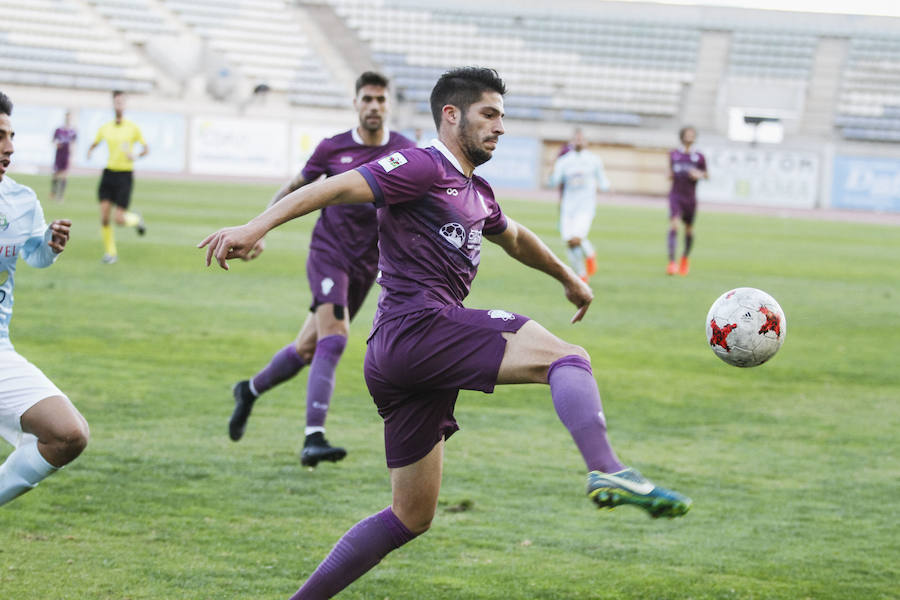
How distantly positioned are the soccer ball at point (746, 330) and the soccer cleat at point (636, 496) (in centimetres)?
143

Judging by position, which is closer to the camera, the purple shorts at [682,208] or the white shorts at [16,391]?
the white shorts at [16,391]

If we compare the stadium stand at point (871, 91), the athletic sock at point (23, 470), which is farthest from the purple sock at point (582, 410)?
the stadium stand at point (871, 91)

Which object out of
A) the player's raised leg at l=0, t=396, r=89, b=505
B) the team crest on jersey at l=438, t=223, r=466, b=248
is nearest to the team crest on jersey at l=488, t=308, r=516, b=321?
the team crest on jersey at l=438, t=223, r=466, b=248

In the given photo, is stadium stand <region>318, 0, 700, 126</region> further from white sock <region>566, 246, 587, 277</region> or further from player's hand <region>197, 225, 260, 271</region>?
player's hand <region>197, 225, 260, 271</region>

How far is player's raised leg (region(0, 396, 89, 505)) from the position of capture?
166 inches

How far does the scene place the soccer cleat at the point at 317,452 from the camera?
6.11 meters

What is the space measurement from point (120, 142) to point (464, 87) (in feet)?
43.0

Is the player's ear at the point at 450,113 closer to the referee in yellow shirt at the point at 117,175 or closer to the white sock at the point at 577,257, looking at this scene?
the referee in yellow shirt at the point at 117,175

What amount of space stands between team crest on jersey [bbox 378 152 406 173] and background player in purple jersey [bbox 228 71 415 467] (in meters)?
2.97

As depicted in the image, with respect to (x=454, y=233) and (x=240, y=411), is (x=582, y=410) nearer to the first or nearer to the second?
(x=454, y=233)

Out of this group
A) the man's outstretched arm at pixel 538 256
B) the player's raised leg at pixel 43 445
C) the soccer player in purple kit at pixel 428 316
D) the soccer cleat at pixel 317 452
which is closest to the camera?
the soccer player in purple kit at pixel 428 316

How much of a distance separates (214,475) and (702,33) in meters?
48.2

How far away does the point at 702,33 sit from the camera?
50688 mm

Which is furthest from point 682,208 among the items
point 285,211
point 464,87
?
point 285,211
